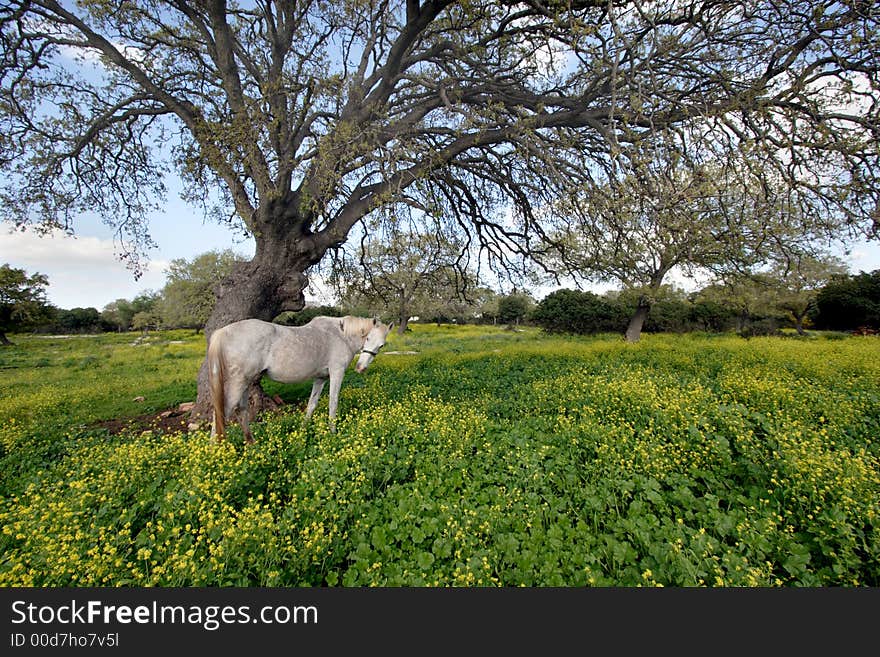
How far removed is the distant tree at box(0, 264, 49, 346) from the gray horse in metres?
45.6

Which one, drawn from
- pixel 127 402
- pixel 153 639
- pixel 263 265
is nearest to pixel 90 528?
pixel 153 639

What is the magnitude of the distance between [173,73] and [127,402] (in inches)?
371

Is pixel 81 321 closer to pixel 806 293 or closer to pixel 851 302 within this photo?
pixel 806 293

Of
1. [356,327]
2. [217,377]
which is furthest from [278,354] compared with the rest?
[356,327]

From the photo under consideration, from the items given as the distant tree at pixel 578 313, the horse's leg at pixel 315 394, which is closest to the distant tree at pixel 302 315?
the distant tree at pixel 578 313

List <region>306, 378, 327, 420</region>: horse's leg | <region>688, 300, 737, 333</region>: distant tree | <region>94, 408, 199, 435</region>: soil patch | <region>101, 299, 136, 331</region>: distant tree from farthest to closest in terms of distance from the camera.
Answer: <region>101, 299, 136, 331</region>: distant tree
<region>688, 300, 737, 333</region>: distant tree
<region>94, 408, 199, 435</region>: soil patch
<region>306, 378, 327, 420</region>: horse's leg

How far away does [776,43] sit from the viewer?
6180mm

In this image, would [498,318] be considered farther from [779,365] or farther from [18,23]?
[18,23]

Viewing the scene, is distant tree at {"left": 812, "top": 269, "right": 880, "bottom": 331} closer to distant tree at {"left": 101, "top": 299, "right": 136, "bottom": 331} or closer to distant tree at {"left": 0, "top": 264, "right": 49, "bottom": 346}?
distant tree at {"left": 0, "top": 264, "right": 49, "bottom": 346}

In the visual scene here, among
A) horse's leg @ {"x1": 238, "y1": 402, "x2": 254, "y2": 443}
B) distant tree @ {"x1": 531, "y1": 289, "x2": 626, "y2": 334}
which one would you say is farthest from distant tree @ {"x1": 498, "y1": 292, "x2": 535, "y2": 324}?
horse's leg @ {"x1": 238, "y1": 402, "x2": 254, "y2": 443}

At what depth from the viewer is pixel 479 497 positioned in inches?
154

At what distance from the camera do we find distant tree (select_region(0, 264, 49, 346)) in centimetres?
3231

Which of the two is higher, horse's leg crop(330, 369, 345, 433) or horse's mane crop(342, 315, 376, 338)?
horse's mane crop(342, 315, 376, 338)

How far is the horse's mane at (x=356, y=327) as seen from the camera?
6762 mm
